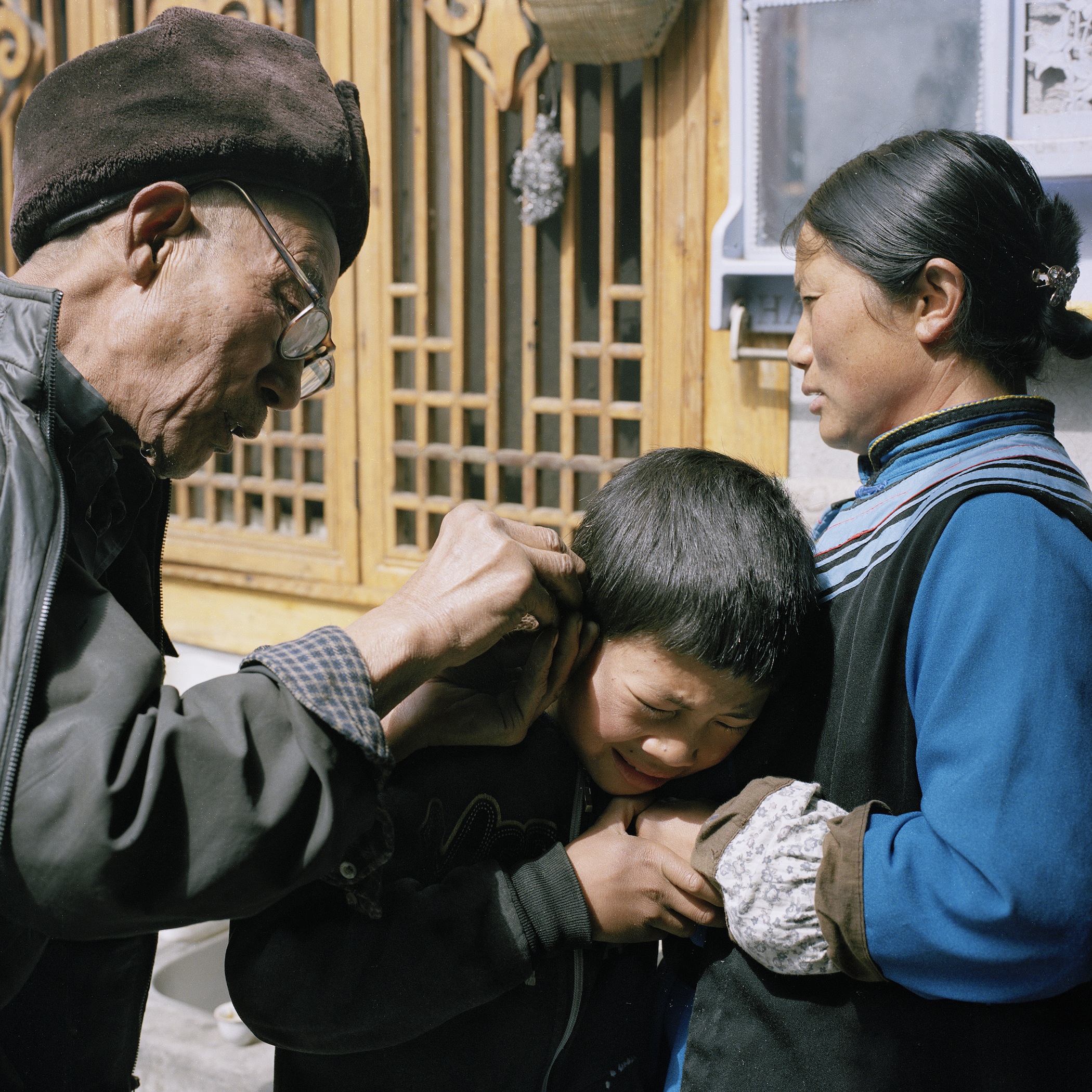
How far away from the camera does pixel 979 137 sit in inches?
62.5

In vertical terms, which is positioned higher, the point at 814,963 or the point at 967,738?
the point at 967,738

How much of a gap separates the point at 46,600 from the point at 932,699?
0.99 metres

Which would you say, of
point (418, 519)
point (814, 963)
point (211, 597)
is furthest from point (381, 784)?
point (211, 597)

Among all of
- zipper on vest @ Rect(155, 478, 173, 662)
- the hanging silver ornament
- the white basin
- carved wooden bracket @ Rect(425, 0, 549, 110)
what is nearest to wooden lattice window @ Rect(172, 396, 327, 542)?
the hanging silver ornament

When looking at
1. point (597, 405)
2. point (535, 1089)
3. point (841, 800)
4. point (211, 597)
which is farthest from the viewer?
point (211, 597)

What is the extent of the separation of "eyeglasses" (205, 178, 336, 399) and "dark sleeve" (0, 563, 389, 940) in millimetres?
555

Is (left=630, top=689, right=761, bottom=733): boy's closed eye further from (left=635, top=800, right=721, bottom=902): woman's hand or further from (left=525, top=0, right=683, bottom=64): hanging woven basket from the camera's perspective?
(left=525, top=0, right=683, bottom=64): hanging woven basket

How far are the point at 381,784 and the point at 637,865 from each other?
0.45m

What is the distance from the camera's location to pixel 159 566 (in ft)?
6.11

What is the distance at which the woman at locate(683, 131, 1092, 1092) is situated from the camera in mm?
1181

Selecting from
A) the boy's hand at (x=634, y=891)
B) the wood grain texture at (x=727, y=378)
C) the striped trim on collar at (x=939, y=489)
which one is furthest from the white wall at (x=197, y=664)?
the striped trim on collar at (x=939, y=489)

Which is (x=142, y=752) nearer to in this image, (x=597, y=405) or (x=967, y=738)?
(x=967, y=738)

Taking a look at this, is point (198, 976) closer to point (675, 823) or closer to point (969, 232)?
point (675, 823)

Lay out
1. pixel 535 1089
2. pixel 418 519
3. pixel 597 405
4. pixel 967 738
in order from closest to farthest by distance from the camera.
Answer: pixel 967 738, pixel 535 1089, pixel 597 405, pixel 418 519
